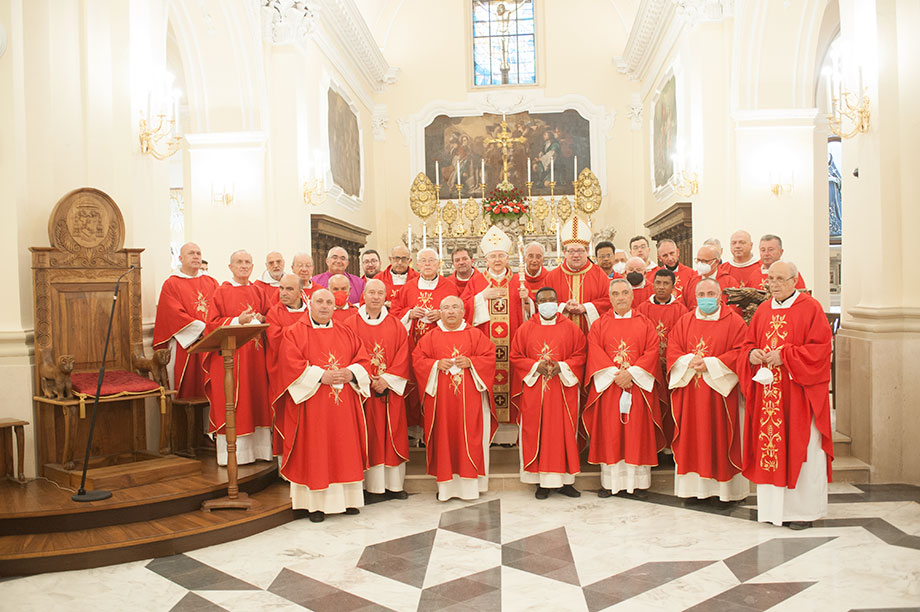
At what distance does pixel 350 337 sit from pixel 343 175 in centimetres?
884

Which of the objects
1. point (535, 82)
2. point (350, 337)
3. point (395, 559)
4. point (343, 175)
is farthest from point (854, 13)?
point (535, 82)

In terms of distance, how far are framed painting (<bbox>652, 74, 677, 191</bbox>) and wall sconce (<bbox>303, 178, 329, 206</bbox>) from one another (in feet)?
18.8

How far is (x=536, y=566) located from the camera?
4938 mm

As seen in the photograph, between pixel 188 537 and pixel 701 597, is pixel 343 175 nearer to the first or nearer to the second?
pixel 188 537

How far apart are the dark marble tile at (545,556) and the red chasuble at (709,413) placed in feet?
4.25

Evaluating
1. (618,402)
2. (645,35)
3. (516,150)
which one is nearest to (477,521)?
(618,402)

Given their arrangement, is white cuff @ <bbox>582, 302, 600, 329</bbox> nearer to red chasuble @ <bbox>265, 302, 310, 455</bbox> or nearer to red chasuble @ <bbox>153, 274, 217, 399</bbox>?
red chasuble @ <bbox>265, 302, 310, 455</bbox>

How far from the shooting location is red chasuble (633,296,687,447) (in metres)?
6.71


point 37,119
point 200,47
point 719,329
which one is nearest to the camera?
point 719,329

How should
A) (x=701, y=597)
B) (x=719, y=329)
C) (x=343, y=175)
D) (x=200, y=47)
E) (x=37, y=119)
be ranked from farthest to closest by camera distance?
(x=343, y=175), (x=200, y=47), (x=37, y=119), (x=719, y=329), (x=701, y=597)

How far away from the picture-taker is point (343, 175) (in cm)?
1466

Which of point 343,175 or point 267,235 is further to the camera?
point 343,175

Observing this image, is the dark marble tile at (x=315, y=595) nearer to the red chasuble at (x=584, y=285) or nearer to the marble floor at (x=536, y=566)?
the marble floor at (x=536, y=566)

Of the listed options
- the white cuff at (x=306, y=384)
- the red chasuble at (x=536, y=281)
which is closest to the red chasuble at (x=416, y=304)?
the red chasuble at (x=536, y=281)
